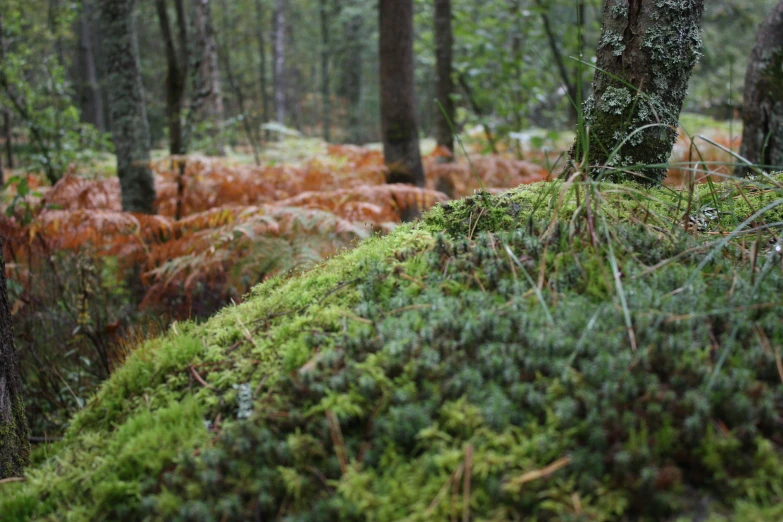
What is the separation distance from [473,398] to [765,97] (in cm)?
478

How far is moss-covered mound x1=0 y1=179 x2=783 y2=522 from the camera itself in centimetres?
107

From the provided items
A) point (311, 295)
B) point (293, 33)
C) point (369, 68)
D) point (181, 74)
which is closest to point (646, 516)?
point (311, 295)

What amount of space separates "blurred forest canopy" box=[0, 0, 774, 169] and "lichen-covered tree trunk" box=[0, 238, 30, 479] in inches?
91.8

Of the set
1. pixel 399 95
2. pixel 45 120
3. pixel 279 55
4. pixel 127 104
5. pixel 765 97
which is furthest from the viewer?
pixel 279 55

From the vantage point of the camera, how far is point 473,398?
1223 mm

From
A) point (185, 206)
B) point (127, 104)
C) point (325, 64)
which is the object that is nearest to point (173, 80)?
point (127, 104)

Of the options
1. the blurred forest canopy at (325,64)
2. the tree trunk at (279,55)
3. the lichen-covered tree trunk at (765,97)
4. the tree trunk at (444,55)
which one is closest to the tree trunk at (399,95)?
the blurred forest canopy at (325,64)

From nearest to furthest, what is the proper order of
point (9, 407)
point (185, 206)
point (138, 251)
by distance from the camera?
point (9, 407)
point (138, 251)
point (185, 206)

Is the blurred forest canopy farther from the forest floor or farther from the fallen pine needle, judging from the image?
the fallen pine needle

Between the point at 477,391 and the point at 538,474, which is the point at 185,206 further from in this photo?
the point at 538,474

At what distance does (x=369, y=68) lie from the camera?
37656mm

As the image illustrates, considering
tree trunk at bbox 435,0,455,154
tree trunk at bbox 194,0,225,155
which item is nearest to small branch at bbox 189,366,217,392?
tree trunk at bbox 435,0,455,154

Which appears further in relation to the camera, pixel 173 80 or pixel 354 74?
pixel 354 74

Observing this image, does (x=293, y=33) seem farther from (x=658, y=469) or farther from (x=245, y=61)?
(x=658, y=469)
